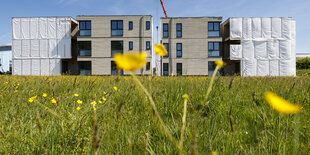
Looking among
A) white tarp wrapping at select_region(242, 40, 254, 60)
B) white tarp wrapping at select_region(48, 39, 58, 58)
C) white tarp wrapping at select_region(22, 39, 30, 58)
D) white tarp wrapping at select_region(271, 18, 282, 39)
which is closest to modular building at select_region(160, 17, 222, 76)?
white tarp wrapping at select_region(242, 40, 254, 60)

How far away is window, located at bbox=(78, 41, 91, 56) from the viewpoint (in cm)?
2516

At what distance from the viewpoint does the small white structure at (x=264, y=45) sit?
24.2 m

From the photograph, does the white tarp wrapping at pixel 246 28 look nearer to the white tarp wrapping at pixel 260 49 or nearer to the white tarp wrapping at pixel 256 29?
the white tarp wrapping at pixel 256 29

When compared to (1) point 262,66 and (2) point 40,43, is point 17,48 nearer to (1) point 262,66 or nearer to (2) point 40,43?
(2) point 40,43

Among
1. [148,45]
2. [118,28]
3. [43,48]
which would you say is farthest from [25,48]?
[148,45]

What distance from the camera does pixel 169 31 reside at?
2512 cm

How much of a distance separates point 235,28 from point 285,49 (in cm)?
774

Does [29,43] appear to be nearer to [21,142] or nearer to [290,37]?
[21,142]

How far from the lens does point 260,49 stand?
24.3 m

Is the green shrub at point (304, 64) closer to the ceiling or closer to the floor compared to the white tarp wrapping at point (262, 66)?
closer to the ceiling

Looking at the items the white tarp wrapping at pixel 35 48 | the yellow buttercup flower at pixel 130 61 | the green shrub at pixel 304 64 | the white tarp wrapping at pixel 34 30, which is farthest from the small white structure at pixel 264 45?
the white tarp wrapping at pixel 34 30

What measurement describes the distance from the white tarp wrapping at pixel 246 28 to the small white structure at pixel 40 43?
2533 centimetres

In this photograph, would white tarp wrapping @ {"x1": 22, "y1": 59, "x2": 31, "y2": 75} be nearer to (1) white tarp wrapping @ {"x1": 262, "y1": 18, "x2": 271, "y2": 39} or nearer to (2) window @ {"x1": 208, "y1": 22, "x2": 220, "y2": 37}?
(2) window @ {"x1": 208, "y1": 22, "x2": 220, "y2": 37}

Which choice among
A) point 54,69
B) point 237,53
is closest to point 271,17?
point 237,53
